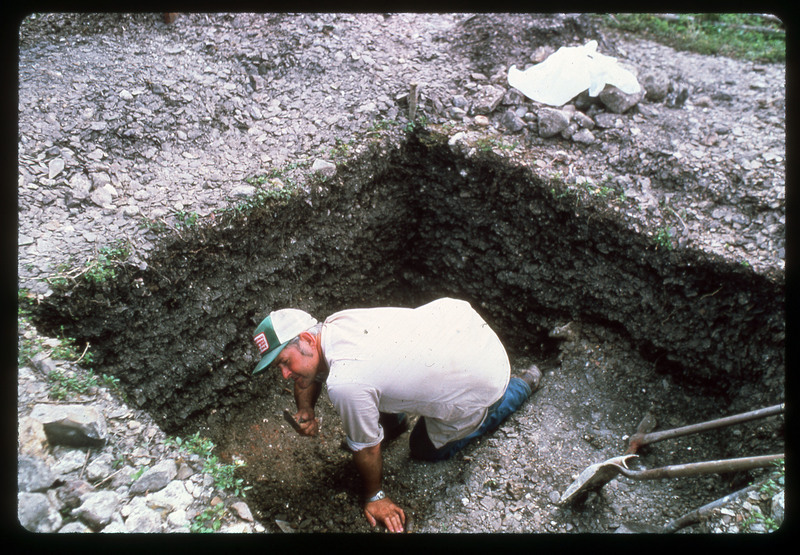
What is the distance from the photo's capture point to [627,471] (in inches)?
86.9

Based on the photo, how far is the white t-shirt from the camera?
7.11 ft

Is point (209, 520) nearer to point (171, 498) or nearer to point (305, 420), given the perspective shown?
point (171, 498)

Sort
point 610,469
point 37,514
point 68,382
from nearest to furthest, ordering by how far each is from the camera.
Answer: point 37,514 → point 68,382 → point 610,469

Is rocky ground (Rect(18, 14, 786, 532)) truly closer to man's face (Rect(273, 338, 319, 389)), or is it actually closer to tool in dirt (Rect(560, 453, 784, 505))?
tool in dirt (Rect(560, 453, 784, 505))

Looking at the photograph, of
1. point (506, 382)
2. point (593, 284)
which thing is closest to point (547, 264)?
point (593, 284)

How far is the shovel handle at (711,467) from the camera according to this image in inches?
72.9

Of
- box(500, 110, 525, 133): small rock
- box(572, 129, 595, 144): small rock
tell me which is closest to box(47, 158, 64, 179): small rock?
box(500, 110, 525, 133): small rock

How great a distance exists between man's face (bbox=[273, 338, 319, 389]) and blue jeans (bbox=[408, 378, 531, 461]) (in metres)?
0.85

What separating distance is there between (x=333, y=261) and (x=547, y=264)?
1428mm

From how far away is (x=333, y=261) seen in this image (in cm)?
330

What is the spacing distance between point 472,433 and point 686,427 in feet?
3.44

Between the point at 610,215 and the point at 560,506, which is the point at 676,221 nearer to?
the point at 610,215

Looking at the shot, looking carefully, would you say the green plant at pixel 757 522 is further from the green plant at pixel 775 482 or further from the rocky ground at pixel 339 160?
the green plant at pixel 775 482

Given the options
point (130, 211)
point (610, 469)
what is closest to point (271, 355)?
point (130, 211)
